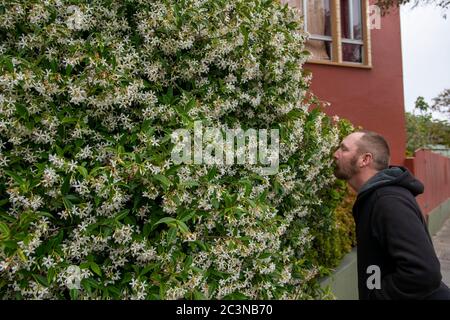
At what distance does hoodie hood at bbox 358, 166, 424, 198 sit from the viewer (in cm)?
245

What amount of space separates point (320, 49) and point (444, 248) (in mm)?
5232

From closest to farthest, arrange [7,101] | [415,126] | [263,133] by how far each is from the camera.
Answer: [7,101], [263,133], [415,126]

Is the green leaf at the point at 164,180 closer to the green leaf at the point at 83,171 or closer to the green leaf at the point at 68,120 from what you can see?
the green leaf at the point at 83,171

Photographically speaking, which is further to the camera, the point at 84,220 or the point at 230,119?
the point at 230,119

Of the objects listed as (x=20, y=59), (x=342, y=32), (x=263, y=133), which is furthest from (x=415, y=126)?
(x=20, y=59)

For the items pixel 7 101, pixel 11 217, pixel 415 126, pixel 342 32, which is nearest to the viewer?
pixel 11 217

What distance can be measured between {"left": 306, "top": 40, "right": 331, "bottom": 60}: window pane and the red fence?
11.2 ft

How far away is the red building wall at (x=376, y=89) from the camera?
810 cm

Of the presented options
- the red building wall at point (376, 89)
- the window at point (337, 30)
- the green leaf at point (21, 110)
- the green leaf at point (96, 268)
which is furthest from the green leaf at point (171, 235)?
the window at point (337, 30)

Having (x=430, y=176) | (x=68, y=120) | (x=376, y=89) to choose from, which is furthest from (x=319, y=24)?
(x=68, y=120)

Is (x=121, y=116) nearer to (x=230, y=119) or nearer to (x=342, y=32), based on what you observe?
(x=230, y=119)

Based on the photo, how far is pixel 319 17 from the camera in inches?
345

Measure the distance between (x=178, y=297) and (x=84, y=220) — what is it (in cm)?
61

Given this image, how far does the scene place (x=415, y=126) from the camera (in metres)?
23.8
